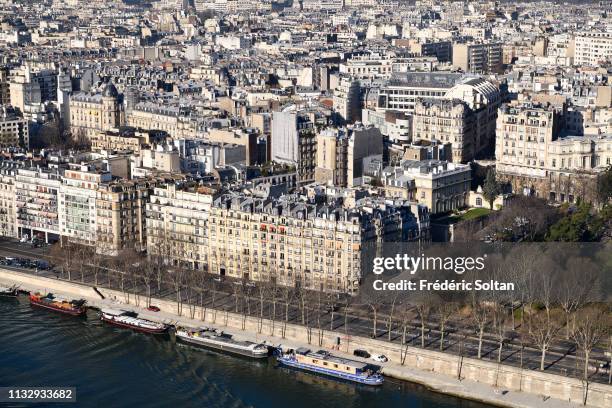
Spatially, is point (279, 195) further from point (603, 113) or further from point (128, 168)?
point (603, 113)

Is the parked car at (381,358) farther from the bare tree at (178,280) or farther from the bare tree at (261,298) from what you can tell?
the bare tree at (178,280)

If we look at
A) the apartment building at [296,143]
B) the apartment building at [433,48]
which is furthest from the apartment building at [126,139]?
the apartment building at [433,48]

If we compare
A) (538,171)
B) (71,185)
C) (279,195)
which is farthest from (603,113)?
(71,185)

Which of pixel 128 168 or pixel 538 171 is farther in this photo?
pixel 538 171

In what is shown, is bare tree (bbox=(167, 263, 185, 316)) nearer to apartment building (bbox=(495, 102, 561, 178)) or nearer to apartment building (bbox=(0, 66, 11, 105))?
apartment building (bbox=(495, 102, 561, 178))

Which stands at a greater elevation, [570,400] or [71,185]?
[71,185]

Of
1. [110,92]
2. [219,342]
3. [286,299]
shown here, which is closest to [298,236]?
[286,299]

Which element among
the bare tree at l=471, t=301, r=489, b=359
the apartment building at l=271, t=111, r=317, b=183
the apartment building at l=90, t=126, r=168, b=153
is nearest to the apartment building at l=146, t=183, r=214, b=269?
the apartment building at l=271, t=111, r=317, b=183
